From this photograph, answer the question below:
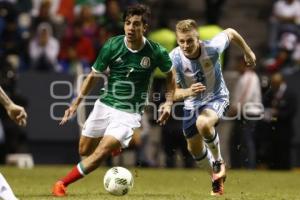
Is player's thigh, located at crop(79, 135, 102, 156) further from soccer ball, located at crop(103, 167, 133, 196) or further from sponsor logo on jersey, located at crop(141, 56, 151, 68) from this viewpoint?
sponsor logo on jersey, located at crop(141, 56, 151, 68)

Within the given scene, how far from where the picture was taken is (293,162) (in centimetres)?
2225

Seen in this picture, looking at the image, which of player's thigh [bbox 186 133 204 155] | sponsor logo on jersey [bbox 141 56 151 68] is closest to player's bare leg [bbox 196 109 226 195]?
player's thigh [bbox 186 133 204 155]

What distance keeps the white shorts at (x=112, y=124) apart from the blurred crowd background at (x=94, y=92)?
22.8 feet

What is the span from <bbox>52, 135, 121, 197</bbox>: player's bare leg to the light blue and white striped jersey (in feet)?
5.03

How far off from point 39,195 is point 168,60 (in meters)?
2.37

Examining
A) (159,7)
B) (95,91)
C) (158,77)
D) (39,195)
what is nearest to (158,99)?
(158,77)

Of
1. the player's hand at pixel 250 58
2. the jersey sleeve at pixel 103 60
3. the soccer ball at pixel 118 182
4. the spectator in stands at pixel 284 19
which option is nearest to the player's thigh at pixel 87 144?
the soccer ball at pixel 118 182

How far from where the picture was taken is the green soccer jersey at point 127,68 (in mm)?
12578

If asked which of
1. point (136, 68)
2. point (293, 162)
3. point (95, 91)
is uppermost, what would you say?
point (136, 68)

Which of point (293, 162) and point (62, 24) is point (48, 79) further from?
point (293, 162)

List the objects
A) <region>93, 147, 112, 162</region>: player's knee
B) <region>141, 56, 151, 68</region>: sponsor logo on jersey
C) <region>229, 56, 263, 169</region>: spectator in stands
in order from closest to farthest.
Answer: <region>93, 147, 112, 162</region>: player's knee → <region>141, 56, 151, 68</region>: sponsor logo on jersey → <region>229, 56, 263, 169</region>: spectator in stands

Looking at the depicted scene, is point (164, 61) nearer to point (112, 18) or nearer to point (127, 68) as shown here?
point (127, 68)

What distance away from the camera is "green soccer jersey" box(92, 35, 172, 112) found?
12578 mm

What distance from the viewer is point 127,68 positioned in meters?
12.7
